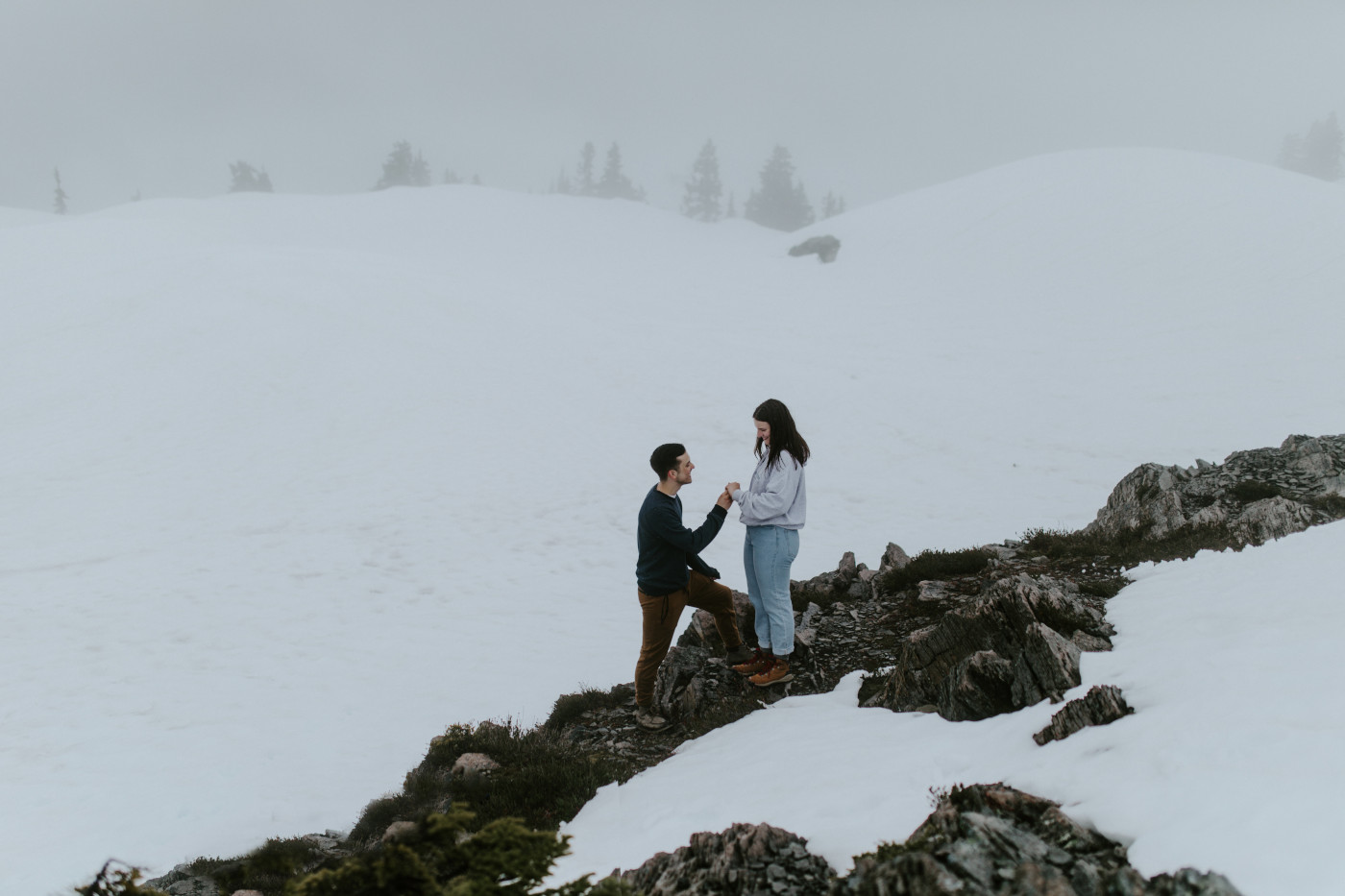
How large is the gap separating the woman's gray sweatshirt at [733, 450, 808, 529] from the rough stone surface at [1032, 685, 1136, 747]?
2529 millimetres

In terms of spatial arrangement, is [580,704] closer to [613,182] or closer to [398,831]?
[398,831]

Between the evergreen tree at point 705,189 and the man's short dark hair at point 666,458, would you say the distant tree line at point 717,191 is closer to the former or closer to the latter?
the evergreen tree at point 705,189

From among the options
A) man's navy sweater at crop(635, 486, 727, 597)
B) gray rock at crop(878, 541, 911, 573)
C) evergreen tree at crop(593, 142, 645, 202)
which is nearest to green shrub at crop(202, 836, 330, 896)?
man's navy sweater at crop(635, 486, 727, 597)

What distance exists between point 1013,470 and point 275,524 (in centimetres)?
1869

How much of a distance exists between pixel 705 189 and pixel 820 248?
37882 millimetres

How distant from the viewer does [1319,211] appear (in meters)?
35.0

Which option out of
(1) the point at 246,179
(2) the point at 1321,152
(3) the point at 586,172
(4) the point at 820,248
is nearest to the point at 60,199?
(1) the point at 246,179

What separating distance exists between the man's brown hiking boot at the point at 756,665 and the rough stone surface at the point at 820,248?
42336 millimetres

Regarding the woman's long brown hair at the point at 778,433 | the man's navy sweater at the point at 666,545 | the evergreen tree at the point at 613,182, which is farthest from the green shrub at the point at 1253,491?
the evergreen tree at the point at 613,182

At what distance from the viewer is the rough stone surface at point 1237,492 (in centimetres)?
796

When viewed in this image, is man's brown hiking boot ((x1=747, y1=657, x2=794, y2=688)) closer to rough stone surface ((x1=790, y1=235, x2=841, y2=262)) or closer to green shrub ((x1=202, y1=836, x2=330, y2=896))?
green shrub ((x1=202, y1=836, x2=330, y2=896))

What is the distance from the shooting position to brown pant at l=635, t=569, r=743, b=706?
6.32 meters

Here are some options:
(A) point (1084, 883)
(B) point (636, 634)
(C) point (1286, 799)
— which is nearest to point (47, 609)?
(B) point (636, 634)

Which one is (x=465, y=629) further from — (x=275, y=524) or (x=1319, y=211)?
(x=1319, y=211)
